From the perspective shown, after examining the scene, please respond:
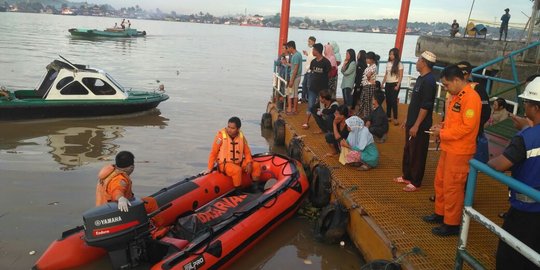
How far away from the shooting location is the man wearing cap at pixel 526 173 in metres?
2.95

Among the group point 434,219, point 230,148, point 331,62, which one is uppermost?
point 331,62

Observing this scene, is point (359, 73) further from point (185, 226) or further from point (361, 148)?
point (185, 226)

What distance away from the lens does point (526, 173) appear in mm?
3020

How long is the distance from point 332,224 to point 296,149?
3.16 meters

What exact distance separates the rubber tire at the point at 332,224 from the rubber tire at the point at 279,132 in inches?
191

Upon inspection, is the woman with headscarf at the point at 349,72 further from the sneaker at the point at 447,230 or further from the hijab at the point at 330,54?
the sneaker at the point at 447,230

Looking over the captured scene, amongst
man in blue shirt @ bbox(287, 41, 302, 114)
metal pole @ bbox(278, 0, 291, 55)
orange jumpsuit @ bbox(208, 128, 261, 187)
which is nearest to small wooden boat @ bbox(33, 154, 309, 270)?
orange jumpsuit @ bbox(208, 128, 261, 187)

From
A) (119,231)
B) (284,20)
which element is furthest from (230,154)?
(284,20)

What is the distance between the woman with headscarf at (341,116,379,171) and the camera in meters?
6.86

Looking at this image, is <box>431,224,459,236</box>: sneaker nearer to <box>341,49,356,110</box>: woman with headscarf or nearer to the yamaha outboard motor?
the yamaha outboard motor

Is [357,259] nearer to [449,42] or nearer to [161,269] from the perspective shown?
[161,269]

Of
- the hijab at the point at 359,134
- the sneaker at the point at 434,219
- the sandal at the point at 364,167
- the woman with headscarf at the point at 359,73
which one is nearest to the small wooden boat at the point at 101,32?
the woman with headscarf at the point at 359,73

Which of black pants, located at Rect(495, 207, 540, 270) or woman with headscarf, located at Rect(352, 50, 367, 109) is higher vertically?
woman with headscarf, located at Rect(352, 50, 367, 109)

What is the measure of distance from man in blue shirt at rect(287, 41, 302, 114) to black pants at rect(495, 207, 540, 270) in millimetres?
7238
